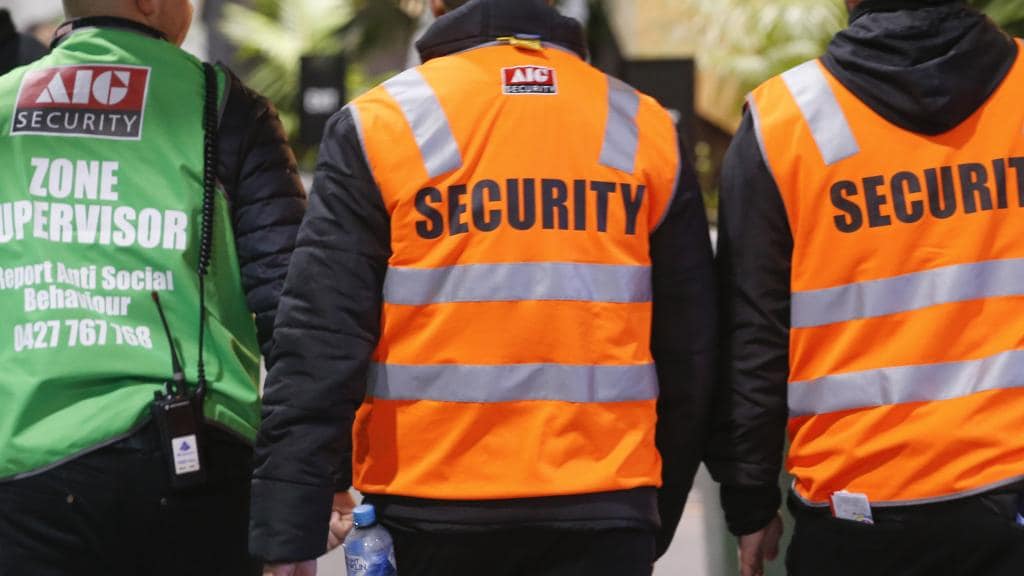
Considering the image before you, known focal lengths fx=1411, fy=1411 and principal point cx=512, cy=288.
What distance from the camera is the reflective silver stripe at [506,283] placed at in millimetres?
2281

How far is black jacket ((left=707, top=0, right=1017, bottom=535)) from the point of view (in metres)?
2.43

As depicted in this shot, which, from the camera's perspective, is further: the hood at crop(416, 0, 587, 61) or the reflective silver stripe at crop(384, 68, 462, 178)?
the hood at crop(416, 0, 587, 61)

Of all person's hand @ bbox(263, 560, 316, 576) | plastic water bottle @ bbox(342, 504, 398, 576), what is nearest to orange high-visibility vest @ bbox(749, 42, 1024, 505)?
plastic water bottle @ bbox(342, 504, 398, 576)

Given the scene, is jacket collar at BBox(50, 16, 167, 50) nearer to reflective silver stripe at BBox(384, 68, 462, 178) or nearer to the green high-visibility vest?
the green high-visibility vest

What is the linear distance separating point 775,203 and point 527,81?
505 mm

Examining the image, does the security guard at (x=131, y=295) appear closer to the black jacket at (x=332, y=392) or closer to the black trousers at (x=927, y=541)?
the black jacket at (x=332, y=392)

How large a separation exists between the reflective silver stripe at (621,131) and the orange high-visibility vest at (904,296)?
10.3 inches

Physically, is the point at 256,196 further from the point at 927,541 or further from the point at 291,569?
the point at 927,541

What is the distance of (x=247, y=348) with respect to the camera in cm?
277

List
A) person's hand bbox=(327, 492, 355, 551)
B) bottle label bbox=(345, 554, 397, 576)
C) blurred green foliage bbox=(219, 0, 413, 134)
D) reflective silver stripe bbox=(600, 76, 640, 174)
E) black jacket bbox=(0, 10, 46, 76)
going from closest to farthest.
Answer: bottle label bbox=(345, 554, 397, 576)
reflective silver stripe bbox=(600, 76, 640, 174)
person's hand bbox=(327, 492, 355, 551)
black jacket bbox=(0, 10, 46, 76)
blurred green foliage bbox=(219, 0, 413, 134)

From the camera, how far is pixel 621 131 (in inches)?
94.6

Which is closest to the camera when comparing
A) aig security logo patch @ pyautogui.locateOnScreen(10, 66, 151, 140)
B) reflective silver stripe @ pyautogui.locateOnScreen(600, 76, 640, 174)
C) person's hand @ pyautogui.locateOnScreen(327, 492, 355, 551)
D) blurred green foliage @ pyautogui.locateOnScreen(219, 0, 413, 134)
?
reflective silver stripe @ pyautogui.locateOnScreen(600, 76, 640, 174)

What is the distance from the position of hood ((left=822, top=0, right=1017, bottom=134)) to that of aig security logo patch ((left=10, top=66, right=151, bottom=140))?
1.33 m

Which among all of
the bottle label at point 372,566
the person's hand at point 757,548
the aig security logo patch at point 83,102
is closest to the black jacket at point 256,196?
the aig security logo patch at point 83,102
